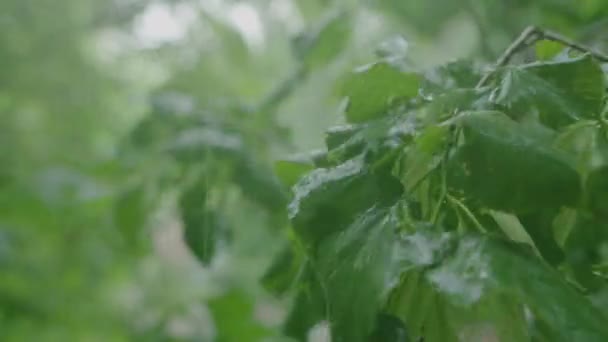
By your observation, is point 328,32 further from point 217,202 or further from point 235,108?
point 217,202

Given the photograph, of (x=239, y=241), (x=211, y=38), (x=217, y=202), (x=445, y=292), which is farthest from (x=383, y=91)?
(x=211, y=38)

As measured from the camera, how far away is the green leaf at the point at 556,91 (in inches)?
17.7

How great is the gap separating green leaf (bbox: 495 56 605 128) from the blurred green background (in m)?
0.34

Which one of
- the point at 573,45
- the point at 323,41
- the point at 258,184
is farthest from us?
the point at 323,41

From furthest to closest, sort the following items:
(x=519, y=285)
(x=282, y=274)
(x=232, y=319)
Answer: (x=232, y=319) → (x=282, y=274) → (x=519, y=285)

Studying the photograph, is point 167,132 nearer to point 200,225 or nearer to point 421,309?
point 200,225

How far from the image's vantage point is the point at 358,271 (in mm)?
394

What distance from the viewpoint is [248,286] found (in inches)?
70.6

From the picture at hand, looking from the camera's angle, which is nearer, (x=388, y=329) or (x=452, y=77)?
(x=388, y=329)

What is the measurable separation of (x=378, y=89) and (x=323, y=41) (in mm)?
525

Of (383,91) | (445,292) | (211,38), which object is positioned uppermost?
(211,38)

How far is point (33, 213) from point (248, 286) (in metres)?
0.48

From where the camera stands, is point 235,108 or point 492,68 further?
point 235,108

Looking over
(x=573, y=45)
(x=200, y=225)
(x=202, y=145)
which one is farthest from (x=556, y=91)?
(x=202, y=145)
